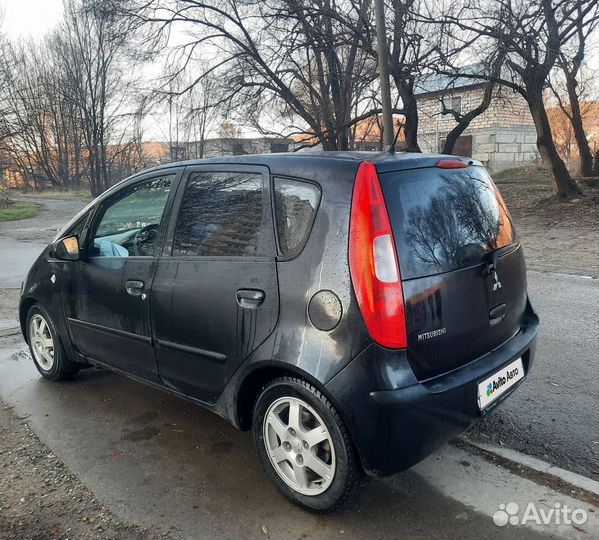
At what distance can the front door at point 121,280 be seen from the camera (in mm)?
3232

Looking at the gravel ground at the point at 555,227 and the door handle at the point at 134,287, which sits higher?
the door handle at the point at 134,287

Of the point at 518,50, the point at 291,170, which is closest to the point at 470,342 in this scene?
the point at 291,170

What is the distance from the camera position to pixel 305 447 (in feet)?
8.23

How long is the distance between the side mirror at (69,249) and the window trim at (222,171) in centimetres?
101

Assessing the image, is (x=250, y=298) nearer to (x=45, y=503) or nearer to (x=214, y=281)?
(x=214, y=281)

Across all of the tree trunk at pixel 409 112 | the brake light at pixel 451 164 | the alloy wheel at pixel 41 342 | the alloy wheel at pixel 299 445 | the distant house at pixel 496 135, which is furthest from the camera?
the distant house at pixel 496 135

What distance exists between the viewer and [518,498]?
8.49 ft

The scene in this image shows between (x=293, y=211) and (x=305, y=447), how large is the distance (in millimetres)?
1146

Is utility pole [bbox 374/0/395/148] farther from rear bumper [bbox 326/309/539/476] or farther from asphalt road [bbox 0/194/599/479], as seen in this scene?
rear bumper [bbox 326/309/539/476]

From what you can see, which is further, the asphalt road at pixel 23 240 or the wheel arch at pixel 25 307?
the asphalt road at pixel 23 240

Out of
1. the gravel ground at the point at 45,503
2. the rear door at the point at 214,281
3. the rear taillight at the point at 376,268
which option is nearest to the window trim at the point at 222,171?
the rear door at the point at 214,281

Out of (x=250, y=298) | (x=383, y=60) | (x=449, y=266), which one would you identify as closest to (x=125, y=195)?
(x=250, y=298)

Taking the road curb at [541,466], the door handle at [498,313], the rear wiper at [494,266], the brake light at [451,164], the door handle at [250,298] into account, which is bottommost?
the road curb at [541,466]

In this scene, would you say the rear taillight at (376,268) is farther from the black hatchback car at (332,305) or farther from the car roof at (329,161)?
the car roof at (329,161)
